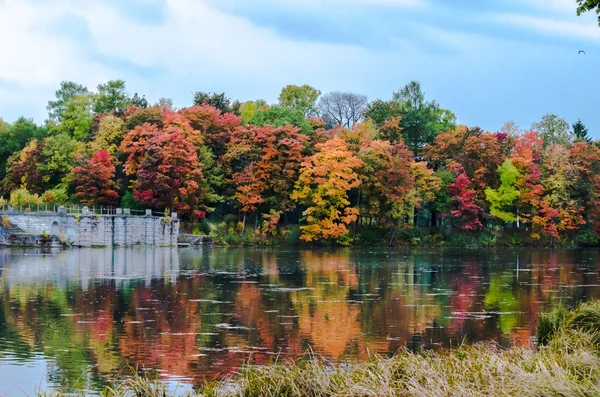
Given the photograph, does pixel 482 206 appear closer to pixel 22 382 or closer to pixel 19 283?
pixel 19 283

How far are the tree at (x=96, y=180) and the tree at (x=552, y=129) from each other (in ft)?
154

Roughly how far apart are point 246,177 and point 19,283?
37.5 metres

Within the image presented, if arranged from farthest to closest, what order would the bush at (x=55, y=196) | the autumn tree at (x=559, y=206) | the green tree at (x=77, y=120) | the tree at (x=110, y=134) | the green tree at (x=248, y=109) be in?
the green tree at (x=248, y=109)
the green tree at (x=77, y=120)
the autumn tree at (x=559, y=206)
the tree at (x=110, y=134)
the bush at (x=55, y=196)

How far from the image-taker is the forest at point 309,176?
2522 inches

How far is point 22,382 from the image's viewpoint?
43.6ft

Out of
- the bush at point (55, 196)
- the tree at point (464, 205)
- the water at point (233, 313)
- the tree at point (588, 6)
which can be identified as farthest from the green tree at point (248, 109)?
the tree at point (588, 6)

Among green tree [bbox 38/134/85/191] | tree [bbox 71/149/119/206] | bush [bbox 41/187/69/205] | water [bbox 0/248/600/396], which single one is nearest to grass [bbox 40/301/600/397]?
water [bbox 0/248/600/396]

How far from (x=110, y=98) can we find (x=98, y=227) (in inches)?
941

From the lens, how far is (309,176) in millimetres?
64438

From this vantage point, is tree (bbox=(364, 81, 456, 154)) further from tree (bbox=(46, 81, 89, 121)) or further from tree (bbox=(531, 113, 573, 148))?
tree (bbox=(46, 81, 89, 121))

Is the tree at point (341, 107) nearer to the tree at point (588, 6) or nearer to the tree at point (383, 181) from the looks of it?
the tree at point (383, 181)

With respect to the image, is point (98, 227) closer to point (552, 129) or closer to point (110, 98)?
point (110, 98)

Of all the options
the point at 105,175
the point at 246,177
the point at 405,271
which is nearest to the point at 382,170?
the point at 246,177

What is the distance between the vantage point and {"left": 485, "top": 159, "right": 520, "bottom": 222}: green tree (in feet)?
233
